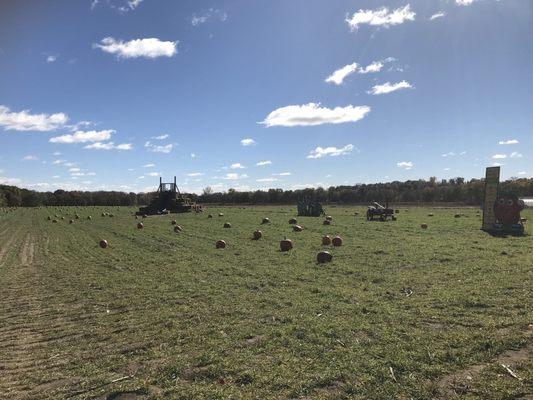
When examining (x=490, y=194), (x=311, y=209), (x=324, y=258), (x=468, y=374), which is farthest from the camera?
(x=311, y=209)

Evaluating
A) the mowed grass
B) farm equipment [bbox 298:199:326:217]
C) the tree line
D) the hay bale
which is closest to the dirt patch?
the mowed grass

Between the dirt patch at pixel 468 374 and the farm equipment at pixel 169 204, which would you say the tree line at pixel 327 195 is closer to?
the farm equipment at pixel 169 204

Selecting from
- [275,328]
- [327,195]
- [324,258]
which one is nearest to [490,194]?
[324,258]

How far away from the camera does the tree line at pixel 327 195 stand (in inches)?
3297

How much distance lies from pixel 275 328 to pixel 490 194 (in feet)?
74.9

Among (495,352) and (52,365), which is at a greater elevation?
(495,352)

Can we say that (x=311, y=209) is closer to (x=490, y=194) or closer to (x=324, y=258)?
(x=490, y=194)

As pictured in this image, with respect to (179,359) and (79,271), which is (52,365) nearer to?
(179,359)

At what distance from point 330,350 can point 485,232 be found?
2151 centimetres

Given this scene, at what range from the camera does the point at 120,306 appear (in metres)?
10.4

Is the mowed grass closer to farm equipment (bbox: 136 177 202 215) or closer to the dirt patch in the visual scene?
the dirt patch

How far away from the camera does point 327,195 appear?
100125mm

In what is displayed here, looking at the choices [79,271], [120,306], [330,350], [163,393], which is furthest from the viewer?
[79,271]

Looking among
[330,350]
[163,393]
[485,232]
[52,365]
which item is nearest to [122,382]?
[163,393]
